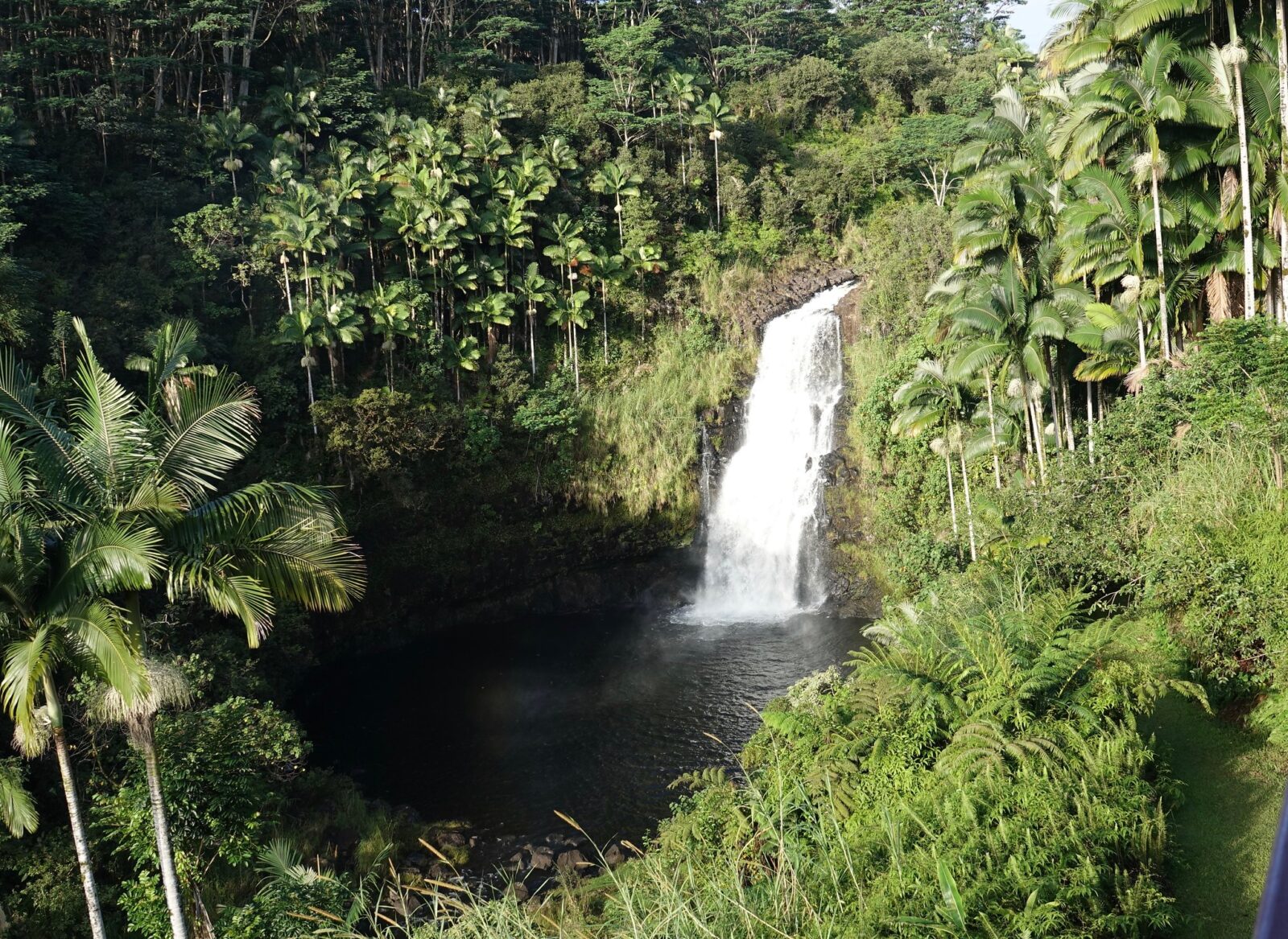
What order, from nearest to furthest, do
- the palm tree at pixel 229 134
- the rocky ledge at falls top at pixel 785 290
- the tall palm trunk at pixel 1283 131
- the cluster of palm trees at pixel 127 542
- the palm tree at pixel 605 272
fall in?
the cluster of palm trees at pixel 127 542, the tall palm trunk at pixel 1283 131, the palm tree at pixel 229 134, the palm tree at pixel 605 272, the rocky ledge at falls top at pixel 785 290

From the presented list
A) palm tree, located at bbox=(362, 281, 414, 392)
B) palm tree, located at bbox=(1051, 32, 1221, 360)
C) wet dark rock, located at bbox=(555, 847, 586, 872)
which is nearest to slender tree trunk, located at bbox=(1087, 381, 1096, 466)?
palm tree, located at bbox=(1051, 32, 1221, 360)

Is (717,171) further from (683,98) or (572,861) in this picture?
(572,861)

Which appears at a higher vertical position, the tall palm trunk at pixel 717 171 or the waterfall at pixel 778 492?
the tall palm trunk at pixel 717 171

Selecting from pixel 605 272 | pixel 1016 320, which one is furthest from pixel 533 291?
Result: pixel 1016 320

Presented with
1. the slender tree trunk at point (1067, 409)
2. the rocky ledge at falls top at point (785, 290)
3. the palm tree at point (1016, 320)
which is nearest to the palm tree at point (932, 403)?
the palm tree at point (1016, 320)

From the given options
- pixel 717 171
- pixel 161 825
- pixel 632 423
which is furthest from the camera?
pixel 717 171

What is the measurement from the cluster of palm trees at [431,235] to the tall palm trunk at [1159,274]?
59.4 ft

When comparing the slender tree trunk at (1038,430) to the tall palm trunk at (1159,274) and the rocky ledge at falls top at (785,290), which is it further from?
the rocky ledge at falls top at (785,290)

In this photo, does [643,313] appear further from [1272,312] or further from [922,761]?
[922,761]

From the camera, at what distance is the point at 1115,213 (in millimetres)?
18359

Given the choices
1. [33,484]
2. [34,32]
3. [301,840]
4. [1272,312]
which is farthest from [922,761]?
[34,32]

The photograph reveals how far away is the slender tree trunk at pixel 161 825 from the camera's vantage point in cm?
926

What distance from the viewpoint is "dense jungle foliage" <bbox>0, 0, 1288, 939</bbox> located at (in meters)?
8.72

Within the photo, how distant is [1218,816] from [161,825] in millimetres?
10038
